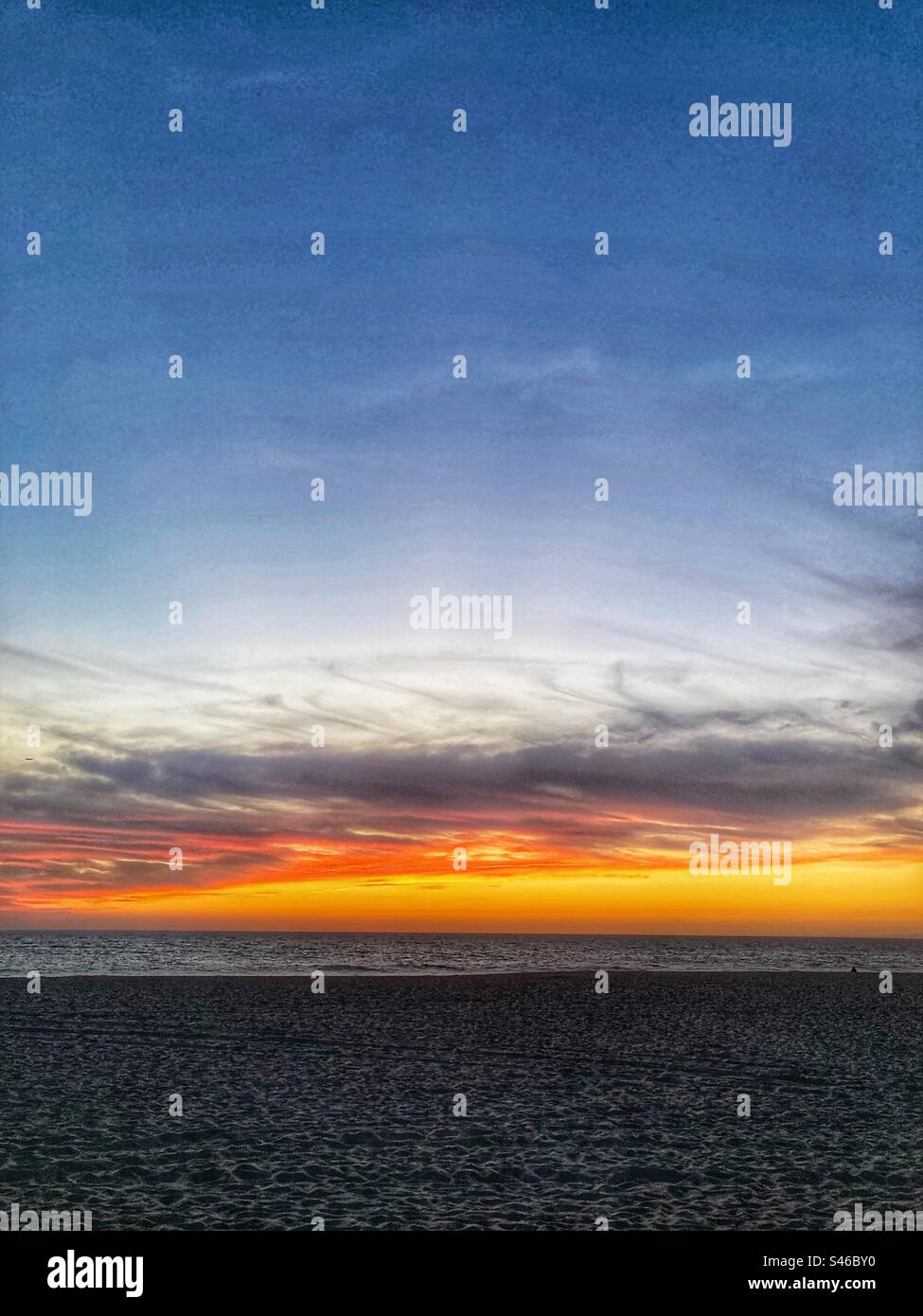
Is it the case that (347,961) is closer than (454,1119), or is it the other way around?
(454,1119)

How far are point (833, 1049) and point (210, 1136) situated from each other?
26.3 m

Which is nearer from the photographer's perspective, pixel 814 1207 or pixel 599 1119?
pixel 814 1207

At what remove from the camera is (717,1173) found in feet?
69.8

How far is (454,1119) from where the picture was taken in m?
25.9

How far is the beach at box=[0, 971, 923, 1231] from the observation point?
762 inches

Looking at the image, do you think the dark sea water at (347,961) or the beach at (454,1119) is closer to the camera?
the beach at (454,1119)

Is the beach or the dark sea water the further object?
the dark sea water

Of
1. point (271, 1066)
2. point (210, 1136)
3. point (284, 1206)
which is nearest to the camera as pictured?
point (284, 1206)

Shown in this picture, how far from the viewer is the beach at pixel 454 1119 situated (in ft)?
63.5
